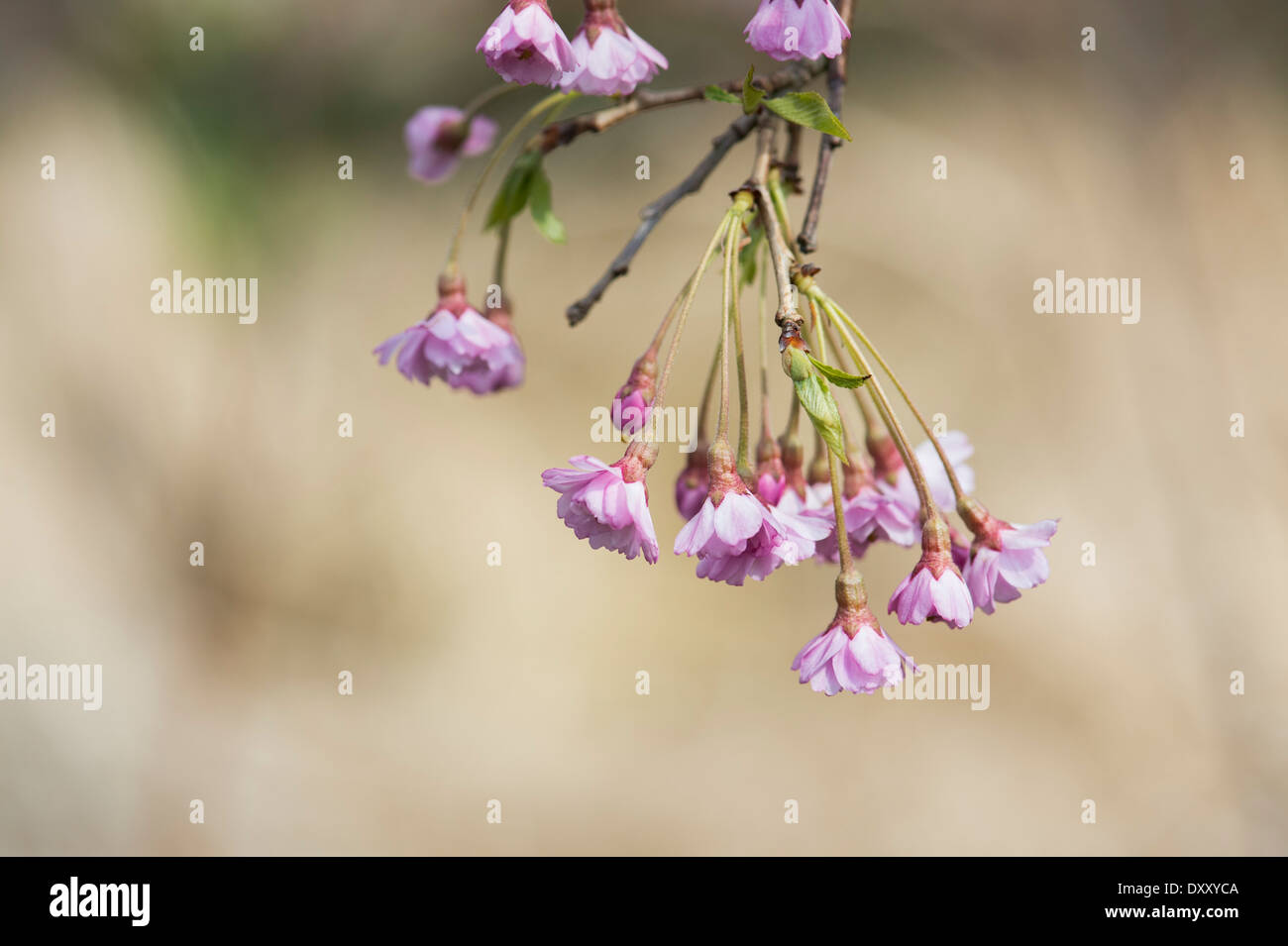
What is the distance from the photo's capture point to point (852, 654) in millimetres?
685

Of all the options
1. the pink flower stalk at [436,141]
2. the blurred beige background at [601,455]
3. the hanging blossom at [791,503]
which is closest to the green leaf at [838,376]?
the hanging blossom at [791,503]

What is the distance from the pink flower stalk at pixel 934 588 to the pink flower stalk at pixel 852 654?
0.08 ft

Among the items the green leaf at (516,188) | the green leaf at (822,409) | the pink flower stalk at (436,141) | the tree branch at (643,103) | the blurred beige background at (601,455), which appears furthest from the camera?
the blurred beige background at (601,455)

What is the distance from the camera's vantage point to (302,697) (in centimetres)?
308

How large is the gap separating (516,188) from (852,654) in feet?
1.90

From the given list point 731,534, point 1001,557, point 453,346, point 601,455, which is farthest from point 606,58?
point 601,455

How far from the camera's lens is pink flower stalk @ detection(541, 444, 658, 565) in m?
0.66

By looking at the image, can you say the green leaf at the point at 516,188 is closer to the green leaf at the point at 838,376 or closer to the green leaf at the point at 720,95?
the green leaf at the point at 720,95

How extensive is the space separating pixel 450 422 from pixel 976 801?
7.02 feet

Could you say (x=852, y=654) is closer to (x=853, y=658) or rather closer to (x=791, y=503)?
(x=853, y=658)

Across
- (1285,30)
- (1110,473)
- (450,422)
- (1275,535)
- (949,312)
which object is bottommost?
(1275,535)

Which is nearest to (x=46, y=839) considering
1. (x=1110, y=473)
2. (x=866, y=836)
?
(x=866, y=836)

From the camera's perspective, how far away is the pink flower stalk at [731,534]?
63cm
